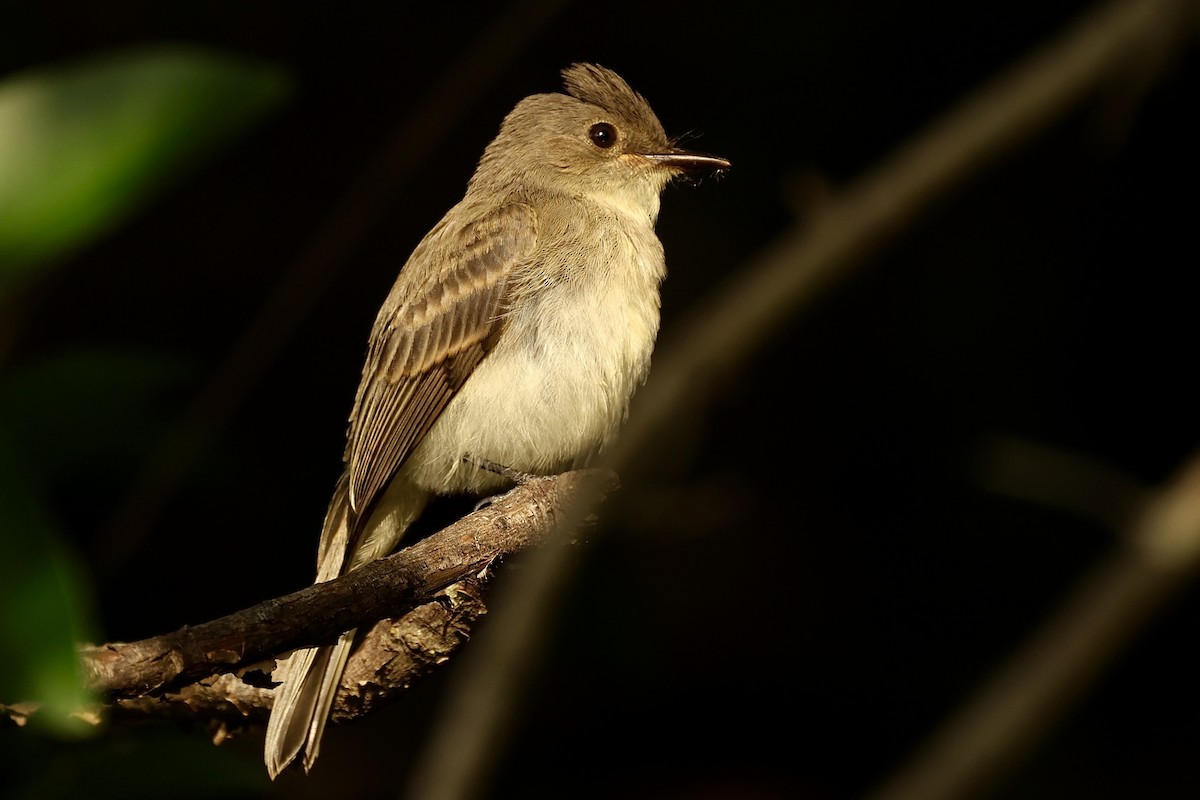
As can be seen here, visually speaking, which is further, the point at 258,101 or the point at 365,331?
the point at 365,331

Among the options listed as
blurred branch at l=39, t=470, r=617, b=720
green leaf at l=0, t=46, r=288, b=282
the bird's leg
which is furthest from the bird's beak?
green leaf at l=0, t=46, r=288, b=282

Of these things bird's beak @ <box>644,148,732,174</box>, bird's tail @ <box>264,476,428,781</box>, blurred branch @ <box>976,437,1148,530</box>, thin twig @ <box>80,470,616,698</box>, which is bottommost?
bird's tail @ <box>264,476,428,781</box>

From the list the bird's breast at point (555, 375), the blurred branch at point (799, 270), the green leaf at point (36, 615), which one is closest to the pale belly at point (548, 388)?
the bird's breast at point (555, 375)

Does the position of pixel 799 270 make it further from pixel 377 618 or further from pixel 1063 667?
pixel 377 618

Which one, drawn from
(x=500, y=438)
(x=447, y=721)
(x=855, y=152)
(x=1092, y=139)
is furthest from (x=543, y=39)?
(x=447, y=721)

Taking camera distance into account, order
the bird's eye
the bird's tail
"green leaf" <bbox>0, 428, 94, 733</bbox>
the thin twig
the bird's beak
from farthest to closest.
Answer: the bird's eye
the bird's beak
the bird's tail
the thin twig
"green leaf" <bbox>0, 428, 94, 733</bbox>

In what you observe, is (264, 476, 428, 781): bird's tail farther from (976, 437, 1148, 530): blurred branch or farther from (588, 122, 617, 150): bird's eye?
(976, 437, 1148, 530): blurred branch

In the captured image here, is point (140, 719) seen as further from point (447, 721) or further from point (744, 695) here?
point (744, 695)
